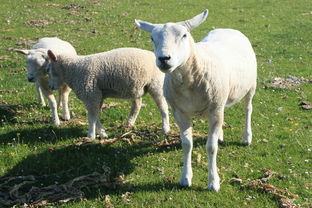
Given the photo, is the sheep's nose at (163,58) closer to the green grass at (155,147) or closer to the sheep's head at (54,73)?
the green grass at (155,147)

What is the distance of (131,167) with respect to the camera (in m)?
7.42

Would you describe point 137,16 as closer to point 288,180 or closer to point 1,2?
point 1,2

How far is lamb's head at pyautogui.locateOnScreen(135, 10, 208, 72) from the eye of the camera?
16.9 ft

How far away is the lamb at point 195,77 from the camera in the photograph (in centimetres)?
538

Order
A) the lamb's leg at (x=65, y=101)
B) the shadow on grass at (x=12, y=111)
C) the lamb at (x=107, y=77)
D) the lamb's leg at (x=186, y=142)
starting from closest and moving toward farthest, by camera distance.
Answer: the lamb's leg at (x=186, y=142) → the lamb at (x=107, y=77) → the shadow on grass at (x=12, y=111) → the lamb's leg at (x=65, y=101)

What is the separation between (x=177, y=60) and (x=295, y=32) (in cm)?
1822

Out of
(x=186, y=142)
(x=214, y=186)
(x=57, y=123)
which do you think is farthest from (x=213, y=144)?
(x=57, y=123)

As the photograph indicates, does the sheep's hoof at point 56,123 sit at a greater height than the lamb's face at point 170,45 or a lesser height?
lesser

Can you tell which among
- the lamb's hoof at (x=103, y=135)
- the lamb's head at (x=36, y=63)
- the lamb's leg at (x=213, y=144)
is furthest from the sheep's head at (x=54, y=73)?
the lamb's leg at (x=213, y=144)

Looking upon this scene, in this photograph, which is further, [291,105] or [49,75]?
[291,105]

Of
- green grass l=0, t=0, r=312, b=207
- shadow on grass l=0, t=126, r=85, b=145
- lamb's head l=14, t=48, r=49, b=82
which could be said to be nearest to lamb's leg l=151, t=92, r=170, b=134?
green grass l=0, t=0, r=312, b=207

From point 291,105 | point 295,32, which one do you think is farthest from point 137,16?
point 291,105

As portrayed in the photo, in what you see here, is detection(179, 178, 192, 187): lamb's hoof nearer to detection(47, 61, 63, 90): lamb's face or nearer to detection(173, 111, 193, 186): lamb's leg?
detection(173, 111, 193, 186): lamb's leg

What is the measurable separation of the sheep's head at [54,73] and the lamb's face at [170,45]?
4014 millimetres
